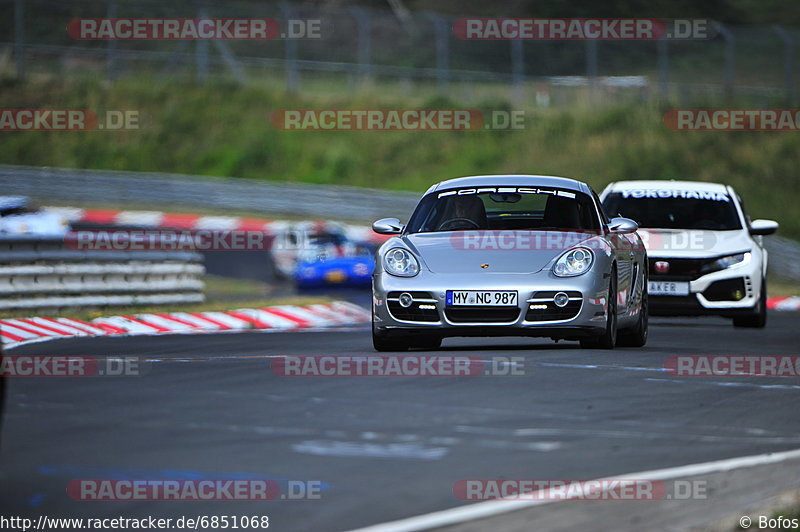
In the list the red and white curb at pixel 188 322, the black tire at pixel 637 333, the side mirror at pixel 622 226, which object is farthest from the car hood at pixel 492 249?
the red and white curb at pixel 188 322

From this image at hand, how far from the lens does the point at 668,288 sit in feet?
51.9

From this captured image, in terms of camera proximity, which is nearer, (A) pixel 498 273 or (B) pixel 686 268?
(A) pixel 498 273

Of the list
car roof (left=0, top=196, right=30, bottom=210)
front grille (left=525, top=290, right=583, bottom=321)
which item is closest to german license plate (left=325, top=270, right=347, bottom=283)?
car roof (left=0, top=196, right=30, bottom=210)

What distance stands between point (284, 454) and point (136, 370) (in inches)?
150

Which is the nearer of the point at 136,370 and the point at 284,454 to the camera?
the point at 284,454

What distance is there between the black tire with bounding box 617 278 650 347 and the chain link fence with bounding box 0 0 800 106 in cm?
2183

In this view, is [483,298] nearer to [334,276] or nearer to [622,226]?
[622,226]

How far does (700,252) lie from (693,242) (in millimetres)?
Answer: 206

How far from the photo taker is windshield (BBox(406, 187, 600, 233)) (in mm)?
11812

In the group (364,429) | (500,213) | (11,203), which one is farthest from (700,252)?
(11,203)

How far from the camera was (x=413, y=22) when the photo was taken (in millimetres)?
39594

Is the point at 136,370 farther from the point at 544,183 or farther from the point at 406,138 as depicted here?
the point at 406,138

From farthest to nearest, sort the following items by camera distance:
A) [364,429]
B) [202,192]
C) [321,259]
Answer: [202,192] < [321,259] < [364,429]

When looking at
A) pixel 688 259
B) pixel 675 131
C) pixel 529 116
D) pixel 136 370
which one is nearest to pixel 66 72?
pixel 529 116
